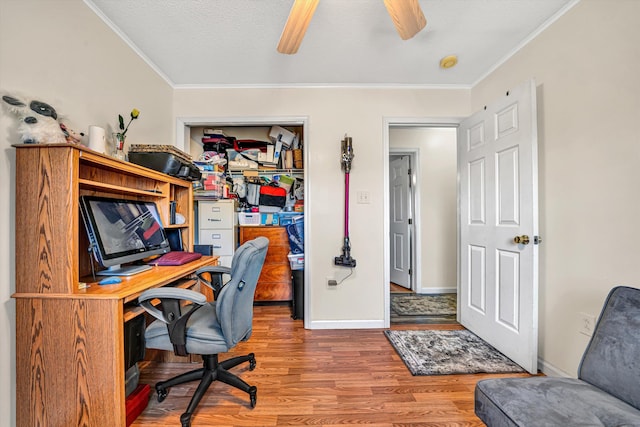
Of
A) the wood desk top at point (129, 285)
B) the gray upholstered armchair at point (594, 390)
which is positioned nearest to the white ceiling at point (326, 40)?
the wood desk top at point (129, 285)

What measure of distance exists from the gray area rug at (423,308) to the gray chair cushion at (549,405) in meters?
1.70

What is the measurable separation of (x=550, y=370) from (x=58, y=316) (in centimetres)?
286

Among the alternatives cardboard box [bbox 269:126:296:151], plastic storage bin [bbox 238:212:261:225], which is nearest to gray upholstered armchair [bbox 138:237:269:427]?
plastic storage bin [bbox 238:212:261:225]

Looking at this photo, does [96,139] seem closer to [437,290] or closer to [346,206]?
[346,206]

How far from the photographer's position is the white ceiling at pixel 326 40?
162 centimetres

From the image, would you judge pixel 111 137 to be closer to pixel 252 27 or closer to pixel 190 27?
pixel 190 27

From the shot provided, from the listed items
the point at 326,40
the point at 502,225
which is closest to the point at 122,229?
the point at 326,40

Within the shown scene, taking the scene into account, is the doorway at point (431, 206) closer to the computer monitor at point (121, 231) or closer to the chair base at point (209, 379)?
the chair base at point (209, 379)

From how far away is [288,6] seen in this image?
63.7 inches

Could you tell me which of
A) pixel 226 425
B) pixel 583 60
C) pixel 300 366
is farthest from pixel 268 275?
pixel 583 60

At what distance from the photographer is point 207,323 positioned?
1.44 metres

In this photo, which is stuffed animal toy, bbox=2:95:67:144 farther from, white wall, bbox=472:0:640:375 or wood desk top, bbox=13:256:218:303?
white wall, bbox=472:0:640:375

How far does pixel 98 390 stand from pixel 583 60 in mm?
3119

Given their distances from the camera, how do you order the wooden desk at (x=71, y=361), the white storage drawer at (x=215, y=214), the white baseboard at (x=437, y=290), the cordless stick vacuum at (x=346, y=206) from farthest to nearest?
the white baseboard at (x=437, y=290), the white storage drawer at (x=215, y=214), the cordless stick vacuum at (x=346, y=206), the wooden desk at (x=71, y=361)
